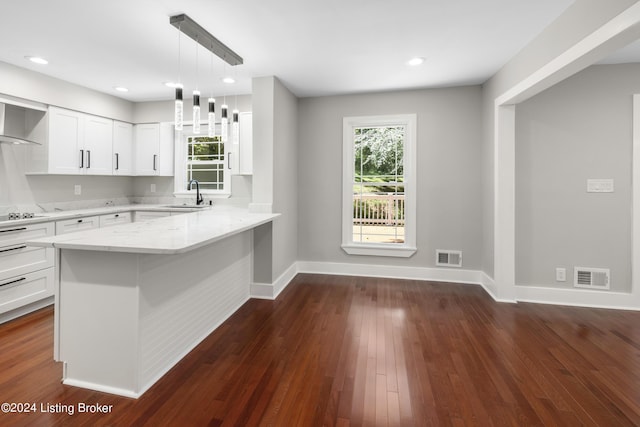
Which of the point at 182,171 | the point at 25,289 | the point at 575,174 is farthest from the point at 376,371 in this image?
the point at 182,171

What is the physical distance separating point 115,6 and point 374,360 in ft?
10.4

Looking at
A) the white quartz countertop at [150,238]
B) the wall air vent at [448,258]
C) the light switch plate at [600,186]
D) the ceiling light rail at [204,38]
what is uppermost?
the ceiling light rail at [204,38]

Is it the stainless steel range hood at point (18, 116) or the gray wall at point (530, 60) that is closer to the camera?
the gray wall at point (530, 60)

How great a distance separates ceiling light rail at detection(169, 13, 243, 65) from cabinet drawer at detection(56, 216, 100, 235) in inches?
98.6

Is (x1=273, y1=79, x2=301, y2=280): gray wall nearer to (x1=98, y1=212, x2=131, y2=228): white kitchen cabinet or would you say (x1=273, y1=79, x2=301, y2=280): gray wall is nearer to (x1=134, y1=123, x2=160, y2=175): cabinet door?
(x1=134, y1=123, x2=160, y2=175): cabinet door

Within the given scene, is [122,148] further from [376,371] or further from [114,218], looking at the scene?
[376,371]

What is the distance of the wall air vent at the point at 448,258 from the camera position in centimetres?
428

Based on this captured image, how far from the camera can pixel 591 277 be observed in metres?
3.44

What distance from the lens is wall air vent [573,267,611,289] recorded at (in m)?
3.40

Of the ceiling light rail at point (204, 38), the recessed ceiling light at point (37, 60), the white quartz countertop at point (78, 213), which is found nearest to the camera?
the ceiling light rail at point (204, 38)

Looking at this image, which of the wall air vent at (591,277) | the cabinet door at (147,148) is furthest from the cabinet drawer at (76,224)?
the wall air vent at (591,277)

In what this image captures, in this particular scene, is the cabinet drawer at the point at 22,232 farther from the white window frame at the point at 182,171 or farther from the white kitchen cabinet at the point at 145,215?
the white window frame at the point at 182,171

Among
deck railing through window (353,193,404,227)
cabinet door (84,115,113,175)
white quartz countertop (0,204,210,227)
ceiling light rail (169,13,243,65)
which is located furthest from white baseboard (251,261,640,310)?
cabinet door (84,115,113,175)

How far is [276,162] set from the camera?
12.5 ft
